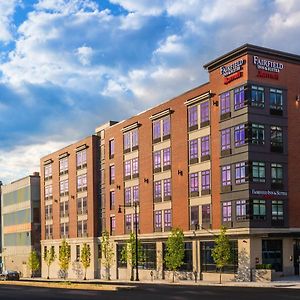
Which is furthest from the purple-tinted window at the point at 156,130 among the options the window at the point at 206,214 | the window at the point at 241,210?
the window at the point at 241,210

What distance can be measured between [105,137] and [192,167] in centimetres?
2621

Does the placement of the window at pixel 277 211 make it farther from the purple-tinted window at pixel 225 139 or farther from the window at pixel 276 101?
the window at pixel 276 101

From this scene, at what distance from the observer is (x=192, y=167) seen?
7762cm

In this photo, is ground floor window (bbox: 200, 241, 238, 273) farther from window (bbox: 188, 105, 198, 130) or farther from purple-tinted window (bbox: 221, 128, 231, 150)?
window (bbox: 188, 105, 198, 130)

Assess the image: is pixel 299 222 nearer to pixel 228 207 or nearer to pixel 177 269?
pixel 228 207

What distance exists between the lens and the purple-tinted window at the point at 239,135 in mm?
68125

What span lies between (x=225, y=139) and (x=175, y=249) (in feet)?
46.9

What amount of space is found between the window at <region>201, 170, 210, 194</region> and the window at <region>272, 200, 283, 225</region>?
28.2 ft

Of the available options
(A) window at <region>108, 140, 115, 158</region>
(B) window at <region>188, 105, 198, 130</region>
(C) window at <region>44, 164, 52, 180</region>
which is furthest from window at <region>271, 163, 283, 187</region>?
(C) window at <region>44, 164, 52, 180</region>

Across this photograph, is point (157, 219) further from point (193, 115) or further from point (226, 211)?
point (226, 211)

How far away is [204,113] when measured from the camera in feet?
246

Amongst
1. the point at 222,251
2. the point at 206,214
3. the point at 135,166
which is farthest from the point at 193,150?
the point at 135,166

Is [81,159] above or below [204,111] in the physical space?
below

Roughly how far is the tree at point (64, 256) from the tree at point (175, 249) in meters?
26.0
